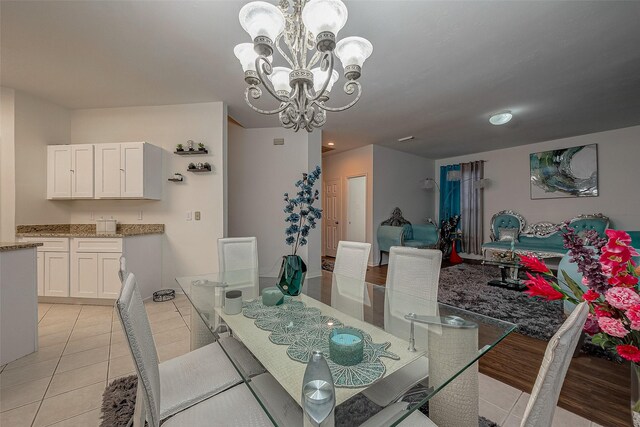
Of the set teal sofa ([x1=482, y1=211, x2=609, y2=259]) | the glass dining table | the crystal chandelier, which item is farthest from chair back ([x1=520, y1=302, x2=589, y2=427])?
teal sofa ([x1=482, y1=211, x2=609, y2=259])

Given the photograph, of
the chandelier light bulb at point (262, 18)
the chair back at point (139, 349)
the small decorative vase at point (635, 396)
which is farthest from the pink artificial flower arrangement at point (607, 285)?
the chandelier light bulb at point (262, 18)

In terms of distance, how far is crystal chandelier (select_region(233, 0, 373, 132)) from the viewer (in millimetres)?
1340

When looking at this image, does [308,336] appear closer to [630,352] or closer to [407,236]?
[630,352]

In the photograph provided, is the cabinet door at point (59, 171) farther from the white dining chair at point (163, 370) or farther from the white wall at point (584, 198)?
the white wall at point (584, 198)

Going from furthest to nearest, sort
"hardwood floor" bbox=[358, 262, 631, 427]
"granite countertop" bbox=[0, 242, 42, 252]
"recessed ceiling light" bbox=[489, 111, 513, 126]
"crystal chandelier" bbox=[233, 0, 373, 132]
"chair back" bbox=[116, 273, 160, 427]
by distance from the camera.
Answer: "recessed ceiling light" bbox=[489, 111, 513, 126]
"granite countertop" bbox=[0, 242, 42, 252]
"hardwood floor" bbox=[358, 262, 631, 427]
"crystal chandelier" bbox=[233, 0, 373, 132]
"chair back" bbox=[116, 273, 160, 427]

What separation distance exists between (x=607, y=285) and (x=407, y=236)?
4.62 m

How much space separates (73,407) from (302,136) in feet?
12.1

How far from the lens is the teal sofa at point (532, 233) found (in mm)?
4301

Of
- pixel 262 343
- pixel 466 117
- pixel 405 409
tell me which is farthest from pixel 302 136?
pixel 405 409

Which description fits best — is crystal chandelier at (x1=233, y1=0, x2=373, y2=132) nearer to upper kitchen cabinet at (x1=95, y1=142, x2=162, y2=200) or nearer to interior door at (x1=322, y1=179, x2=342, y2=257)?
upper kitchen cabinet at (x1=95, y1=142, x2=162, y2=200)

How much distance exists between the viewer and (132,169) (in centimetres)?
316

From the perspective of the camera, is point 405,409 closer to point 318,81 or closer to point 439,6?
point 318,81

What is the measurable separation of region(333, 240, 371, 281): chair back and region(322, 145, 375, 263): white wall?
3368mm

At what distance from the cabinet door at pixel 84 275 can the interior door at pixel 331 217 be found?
4428mm
